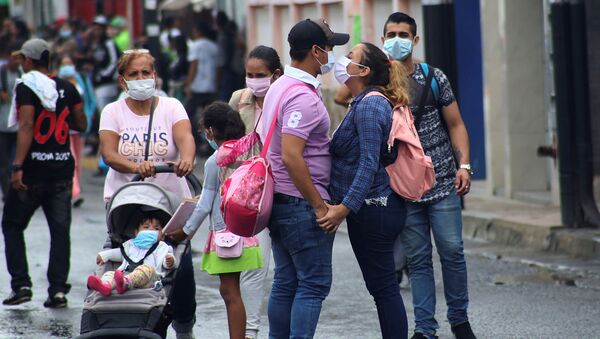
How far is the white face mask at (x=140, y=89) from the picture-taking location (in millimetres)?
8344

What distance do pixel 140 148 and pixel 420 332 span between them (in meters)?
1.77

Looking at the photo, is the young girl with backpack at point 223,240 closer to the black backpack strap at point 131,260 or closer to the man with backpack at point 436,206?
the black backpack strap at point 131,260

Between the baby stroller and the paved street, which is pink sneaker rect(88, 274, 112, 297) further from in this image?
the paved street

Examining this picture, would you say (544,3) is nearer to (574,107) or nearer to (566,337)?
(574,107)

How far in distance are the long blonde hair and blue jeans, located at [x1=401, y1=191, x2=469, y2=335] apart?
0.95m

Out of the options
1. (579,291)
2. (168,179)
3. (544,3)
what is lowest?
(579,291)

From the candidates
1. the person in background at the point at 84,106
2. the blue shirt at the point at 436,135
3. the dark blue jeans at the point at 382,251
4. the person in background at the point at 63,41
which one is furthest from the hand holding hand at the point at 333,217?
the person in background at the point at 63,41

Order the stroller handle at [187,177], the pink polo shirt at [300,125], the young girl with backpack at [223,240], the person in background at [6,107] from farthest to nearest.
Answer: the person in background at [6,107] → the stroller handle at [187,177] → the young girl with backpack at [223,240] → the pink polo shirt at [300,125]

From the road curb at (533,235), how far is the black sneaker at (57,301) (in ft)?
13.5

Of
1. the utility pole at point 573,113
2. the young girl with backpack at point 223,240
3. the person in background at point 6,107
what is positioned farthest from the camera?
the person in background at point 6,107

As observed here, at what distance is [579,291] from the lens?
10602 millimetres

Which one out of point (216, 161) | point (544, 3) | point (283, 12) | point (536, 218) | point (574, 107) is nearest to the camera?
point (216, 161)

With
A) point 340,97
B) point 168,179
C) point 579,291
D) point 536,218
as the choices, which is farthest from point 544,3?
point 168,179

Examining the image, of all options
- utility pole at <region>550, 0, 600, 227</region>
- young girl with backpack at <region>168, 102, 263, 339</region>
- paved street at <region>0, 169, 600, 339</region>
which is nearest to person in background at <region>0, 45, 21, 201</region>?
paved street at <region>0, 169, 600, 339</region>
